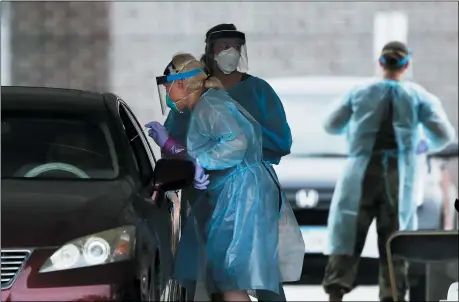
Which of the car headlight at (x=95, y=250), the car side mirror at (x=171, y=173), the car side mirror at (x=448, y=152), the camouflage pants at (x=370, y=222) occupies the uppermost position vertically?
the car side mirror at (x=171, y=173)

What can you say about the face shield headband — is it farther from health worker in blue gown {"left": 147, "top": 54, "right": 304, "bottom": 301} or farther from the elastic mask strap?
the elastic mask strap

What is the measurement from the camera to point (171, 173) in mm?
4480

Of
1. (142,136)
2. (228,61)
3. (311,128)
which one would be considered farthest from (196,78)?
(311,128)

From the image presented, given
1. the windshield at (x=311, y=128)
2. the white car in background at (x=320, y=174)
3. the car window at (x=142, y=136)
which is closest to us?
the car window at (x=142, y=136)

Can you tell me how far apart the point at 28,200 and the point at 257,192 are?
88cm

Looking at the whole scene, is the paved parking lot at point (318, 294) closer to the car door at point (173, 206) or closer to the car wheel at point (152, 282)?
the car door at point (173, 206)

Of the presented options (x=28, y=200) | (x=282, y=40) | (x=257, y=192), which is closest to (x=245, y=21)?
(x=282, y=40)

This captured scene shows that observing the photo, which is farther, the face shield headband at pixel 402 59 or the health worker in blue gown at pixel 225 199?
the face shield headband at pixel 402 59

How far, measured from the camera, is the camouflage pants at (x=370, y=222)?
6.20m

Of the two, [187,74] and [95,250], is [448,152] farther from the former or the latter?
[95,250]

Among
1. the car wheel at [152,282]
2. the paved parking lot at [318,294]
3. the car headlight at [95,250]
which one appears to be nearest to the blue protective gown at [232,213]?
the car wheel at [152,282]

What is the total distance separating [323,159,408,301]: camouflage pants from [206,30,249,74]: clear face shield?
150 cm

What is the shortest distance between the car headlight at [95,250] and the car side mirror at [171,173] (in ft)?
0.98

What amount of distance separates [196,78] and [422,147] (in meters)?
1.81
